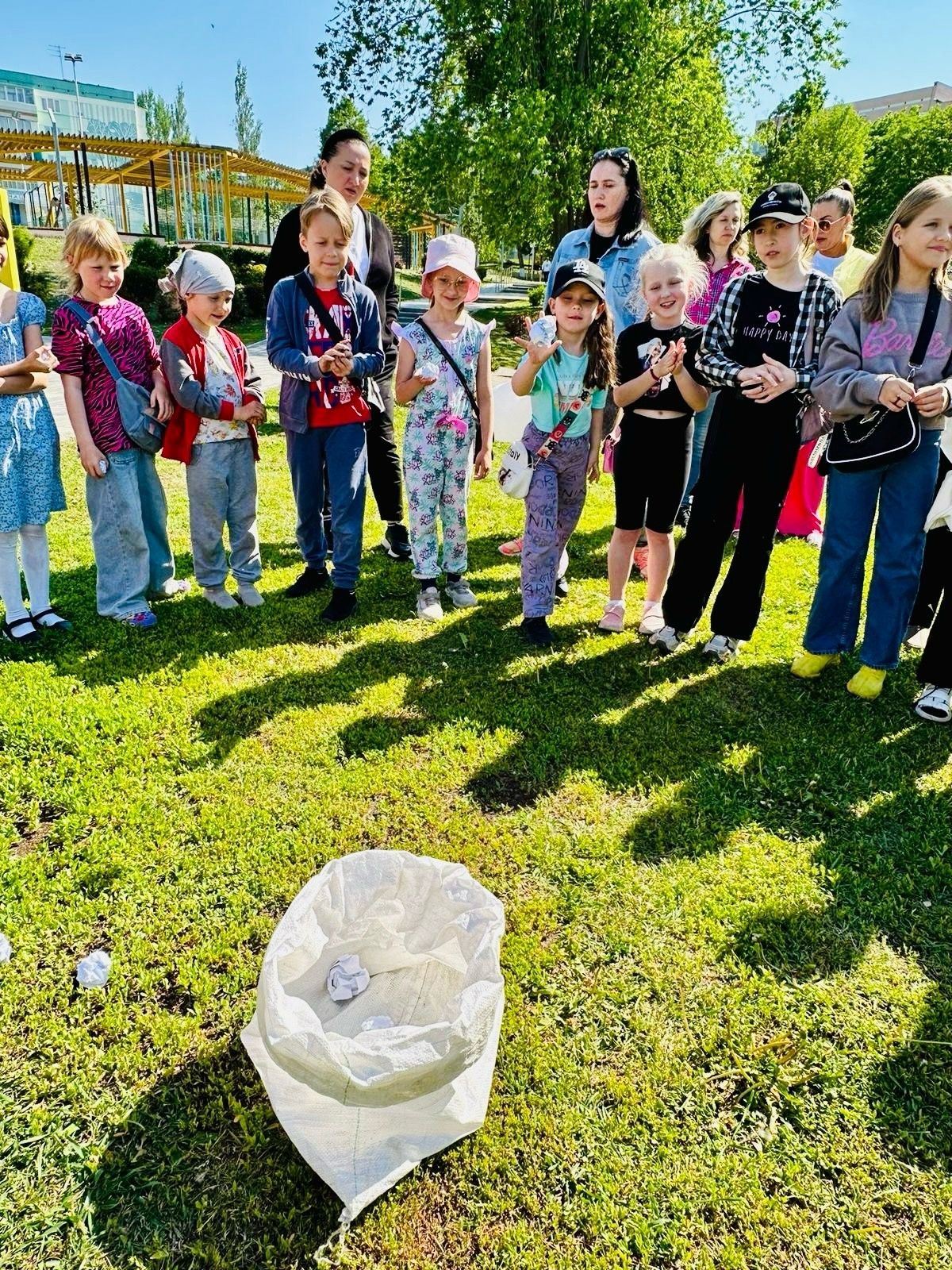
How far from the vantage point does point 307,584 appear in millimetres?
4805

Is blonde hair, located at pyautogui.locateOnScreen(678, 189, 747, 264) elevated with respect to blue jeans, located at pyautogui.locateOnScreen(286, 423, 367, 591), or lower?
elevated

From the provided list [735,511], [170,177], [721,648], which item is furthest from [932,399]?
[170,177]

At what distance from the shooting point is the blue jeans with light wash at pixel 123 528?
421cm

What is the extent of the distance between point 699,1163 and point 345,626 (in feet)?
10.1

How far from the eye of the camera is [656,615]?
4453 mm

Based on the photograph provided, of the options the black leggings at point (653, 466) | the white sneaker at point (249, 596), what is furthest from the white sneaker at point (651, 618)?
the white sneaker at point (249, 596)

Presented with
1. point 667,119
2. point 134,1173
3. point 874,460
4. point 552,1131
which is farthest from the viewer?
point 667,119

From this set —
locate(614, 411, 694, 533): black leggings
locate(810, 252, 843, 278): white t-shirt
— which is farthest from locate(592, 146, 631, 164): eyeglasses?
locate(810, 252, 843, 278): white t-shirt

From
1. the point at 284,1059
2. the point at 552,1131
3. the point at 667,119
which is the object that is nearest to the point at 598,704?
the point at 552,1131

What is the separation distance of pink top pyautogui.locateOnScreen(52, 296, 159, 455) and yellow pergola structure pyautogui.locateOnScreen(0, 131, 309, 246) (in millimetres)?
21837

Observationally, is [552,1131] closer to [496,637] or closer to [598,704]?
[598,704]

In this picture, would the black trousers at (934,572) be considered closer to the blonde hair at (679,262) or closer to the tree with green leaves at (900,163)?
the blonde hair at (679,262)

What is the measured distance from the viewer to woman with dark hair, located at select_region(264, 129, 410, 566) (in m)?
4.52

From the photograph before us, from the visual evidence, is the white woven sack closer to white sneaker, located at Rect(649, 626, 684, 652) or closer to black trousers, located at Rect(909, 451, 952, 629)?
white sneaker, located at Rect(649, 626, 684, 652)
